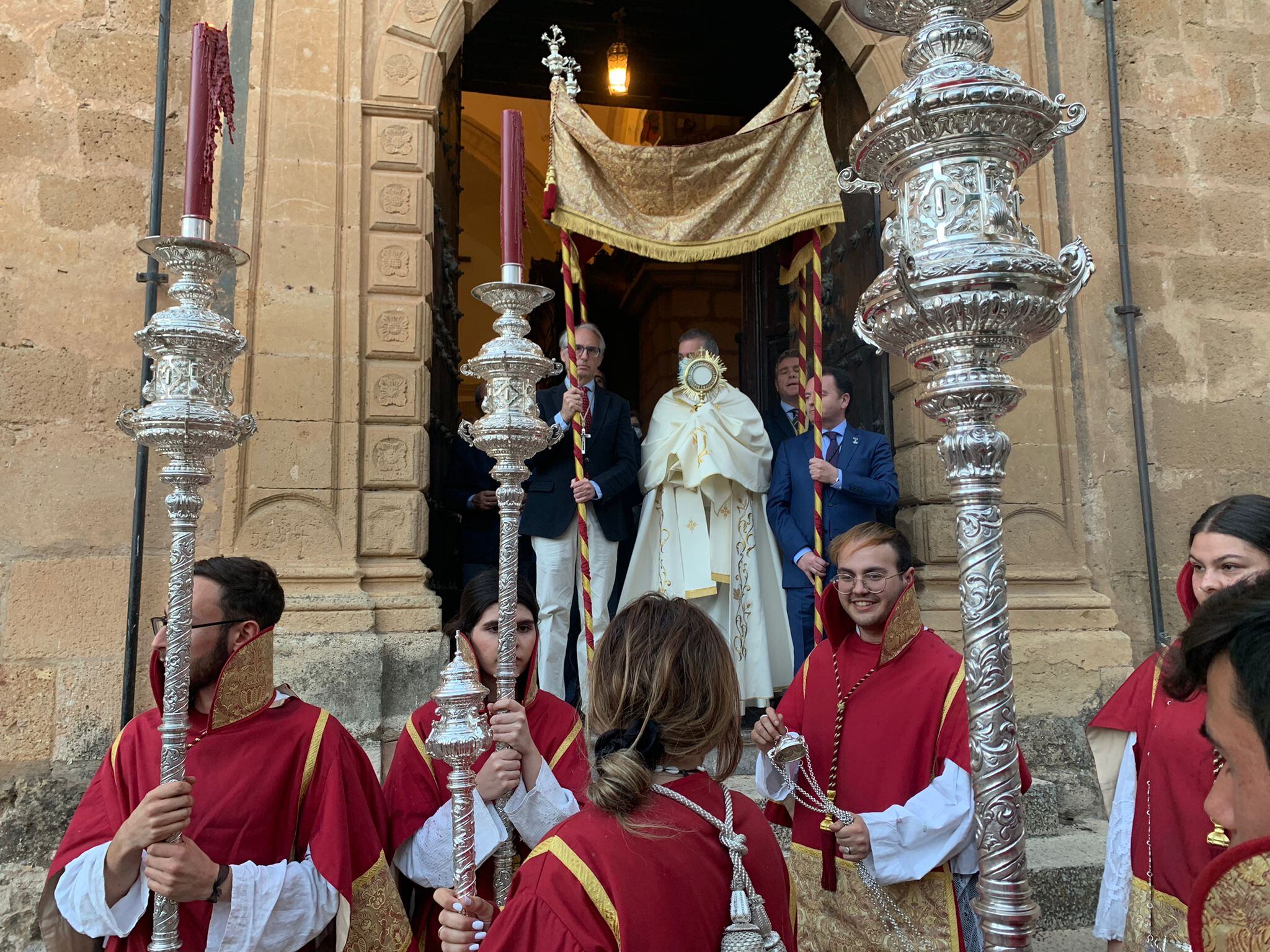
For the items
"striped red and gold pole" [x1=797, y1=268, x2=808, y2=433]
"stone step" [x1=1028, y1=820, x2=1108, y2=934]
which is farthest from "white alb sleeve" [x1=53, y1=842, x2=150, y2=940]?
"striped red and gold pole" [x1=797, y1=268, x2=808, y2=433]

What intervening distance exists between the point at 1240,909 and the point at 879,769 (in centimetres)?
176

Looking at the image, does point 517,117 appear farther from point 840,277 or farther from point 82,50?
point 840,277

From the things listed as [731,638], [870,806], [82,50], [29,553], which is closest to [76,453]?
[29,553]

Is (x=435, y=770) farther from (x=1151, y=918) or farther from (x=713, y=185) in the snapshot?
(x=713, y=185)

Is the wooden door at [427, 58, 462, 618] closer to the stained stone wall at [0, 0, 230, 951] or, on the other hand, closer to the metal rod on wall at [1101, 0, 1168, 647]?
the stained stone wall at [0, 0, 230, 951]

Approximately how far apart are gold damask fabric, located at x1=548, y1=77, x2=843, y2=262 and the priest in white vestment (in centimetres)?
61

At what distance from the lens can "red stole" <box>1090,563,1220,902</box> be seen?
7.16 ft

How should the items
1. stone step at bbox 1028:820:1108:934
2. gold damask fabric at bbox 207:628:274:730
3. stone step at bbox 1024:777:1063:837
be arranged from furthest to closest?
1. stone step at bbox 1024:777:1063:837
2. stone step at bbox 1028:820:1108:934
3. gold damask fabric at bbox 207:628:274:730

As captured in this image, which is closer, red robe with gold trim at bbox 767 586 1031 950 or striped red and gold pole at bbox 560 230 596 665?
red robe with gold trim at bbox 767 586 1031 950

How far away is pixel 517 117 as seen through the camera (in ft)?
7.54

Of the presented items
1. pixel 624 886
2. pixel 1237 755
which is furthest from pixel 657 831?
pixel 1237 755

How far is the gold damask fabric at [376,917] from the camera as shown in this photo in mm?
2330

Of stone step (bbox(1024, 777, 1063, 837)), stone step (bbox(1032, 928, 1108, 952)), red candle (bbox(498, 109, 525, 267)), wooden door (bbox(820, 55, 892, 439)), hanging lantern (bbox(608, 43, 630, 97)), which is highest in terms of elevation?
hanging lantern (bbox(608, 43, 630, 97))

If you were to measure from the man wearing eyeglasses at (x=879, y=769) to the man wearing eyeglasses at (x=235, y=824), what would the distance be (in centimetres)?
104
